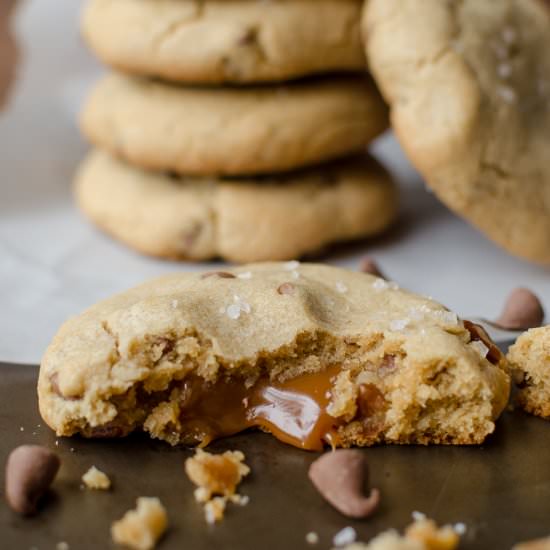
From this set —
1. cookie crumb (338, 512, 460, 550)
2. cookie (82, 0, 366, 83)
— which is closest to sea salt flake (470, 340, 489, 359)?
cookie crumb (338, 512, 460, 550)

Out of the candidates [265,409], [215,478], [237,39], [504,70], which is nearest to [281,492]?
[215,478]

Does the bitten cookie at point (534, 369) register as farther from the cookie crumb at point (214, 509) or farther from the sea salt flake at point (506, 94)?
the sea salt flake at point (506, 94)

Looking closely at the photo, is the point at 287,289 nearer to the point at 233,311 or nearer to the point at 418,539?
the point at 233,311

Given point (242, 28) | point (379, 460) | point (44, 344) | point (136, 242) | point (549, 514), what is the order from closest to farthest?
point (549, 514)
point (379, 460)
point (44, 344)
point (242, 28)
point (136, 242)

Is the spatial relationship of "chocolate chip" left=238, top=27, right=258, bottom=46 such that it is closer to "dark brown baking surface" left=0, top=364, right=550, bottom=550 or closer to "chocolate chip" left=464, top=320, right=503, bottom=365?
"chocolate chip" left=464, top=320, right=503, bottom=365

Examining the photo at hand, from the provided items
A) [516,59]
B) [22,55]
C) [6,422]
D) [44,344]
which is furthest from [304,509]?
[22,55]

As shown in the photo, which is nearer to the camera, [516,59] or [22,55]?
[516,59]

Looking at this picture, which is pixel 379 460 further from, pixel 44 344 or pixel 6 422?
pixel 44 344
